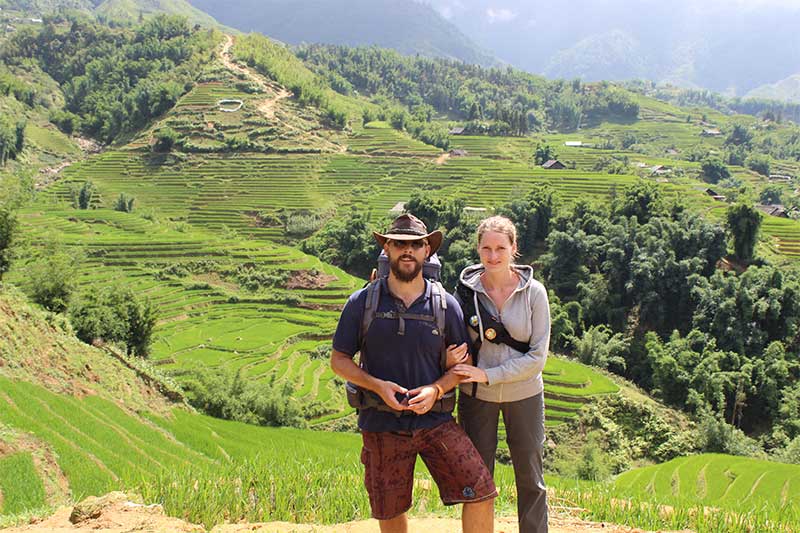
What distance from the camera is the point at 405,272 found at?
3.80 meters

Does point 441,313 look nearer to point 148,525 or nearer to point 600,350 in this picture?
point 148,525

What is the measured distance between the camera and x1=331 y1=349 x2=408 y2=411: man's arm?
3.61 m

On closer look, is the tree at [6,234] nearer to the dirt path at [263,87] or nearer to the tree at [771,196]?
Result: the dirt path at [263,87]

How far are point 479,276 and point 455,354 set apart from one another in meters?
0.69

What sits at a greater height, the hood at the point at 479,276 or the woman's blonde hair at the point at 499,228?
the woman's blonde hair at the point at 499,228

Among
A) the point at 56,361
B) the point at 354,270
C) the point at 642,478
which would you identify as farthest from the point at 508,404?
the point at 354,270

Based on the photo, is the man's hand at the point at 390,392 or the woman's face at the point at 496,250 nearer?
the man's hand at the point at 390,392

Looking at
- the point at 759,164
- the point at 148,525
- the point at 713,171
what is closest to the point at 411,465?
the point at 148,525

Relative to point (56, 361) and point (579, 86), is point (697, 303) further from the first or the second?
point (579, 86)

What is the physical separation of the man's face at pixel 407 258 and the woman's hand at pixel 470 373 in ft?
2.22

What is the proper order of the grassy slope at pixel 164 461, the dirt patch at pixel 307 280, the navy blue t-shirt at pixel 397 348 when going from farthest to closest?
1. the dirt patch at pixel 307 280
2. the grassy slope at pixel 164 461
3. the navy blue t-shirt at pixel 397 348

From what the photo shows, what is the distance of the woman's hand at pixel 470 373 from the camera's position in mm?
3785

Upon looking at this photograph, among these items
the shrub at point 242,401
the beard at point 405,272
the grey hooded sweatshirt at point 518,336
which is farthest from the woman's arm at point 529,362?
the shrub at point 242,401

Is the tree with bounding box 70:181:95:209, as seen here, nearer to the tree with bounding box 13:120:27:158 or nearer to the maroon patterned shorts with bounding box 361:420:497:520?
the tree with bounding box 13:120:27:158
